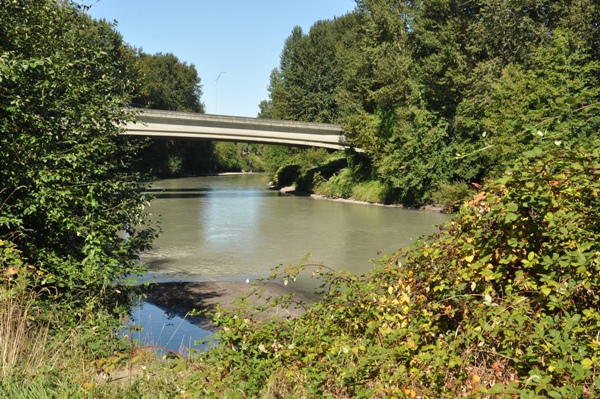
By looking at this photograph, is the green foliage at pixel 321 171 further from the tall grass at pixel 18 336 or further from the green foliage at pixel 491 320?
the green foliage at pixel 491 320

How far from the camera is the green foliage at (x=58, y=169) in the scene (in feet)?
29.8

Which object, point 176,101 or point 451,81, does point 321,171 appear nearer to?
point 451,81

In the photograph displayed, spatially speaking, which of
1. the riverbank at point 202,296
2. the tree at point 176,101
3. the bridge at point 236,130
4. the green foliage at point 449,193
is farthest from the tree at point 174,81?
the riverbank at point 202,296

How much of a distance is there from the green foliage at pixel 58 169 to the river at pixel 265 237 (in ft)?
8.33

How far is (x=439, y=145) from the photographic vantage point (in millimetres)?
41469

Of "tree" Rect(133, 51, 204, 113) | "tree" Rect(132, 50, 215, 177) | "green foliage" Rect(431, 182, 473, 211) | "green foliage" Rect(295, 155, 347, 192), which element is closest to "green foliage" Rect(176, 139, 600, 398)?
"green foliage" Rect(431, 182, 473, 211)

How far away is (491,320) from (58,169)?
657cm

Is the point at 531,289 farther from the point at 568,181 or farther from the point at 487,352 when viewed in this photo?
the point at 568,181

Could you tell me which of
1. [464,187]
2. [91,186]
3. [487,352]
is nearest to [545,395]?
[487,352]

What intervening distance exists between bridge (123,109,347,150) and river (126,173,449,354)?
583 centimetres

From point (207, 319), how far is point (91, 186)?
566 centimetres

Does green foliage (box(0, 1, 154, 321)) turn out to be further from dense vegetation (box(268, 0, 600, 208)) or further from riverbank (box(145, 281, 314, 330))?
dense vegetation (box(268, 0, 600, 208))

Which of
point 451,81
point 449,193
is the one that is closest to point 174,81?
point 451,81

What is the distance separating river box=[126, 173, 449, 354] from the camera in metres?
21.1
